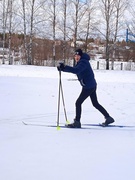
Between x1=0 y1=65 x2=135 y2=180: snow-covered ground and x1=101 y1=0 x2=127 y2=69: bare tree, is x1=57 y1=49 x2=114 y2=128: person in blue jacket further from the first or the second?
x1=101 y1=0 x2=127 y2=69: bare tree

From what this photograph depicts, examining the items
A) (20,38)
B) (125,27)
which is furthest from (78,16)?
(20,38)

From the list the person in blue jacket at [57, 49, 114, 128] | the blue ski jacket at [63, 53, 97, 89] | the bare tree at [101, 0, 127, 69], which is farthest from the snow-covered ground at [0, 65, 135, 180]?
the bare tree at [101, 0, 127, 69]

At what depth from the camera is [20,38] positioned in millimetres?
38750

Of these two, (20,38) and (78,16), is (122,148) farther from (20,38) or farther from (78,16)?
(20,38)

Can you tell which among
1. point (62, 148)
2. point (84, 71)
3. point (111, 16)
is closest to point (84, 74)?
point (84, 71)

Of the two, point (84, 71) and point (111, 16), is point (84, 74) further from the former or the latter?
point (111, 16)

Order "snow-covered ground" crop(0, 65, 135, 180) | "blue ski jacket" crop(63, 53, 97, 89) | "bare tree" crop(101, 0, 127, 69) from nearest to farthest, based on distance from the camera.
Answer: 1. "snow-covered ground" crop(0, 65, 135, 180)
2. "blue ski jacket" crop(63, 53, 97, 89)
3. "bare tree" crop(101, 0, 127, 69)

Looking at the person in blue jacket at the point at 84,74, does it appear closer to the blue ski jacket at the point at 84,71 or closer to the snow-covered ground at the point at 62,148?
the blue ski jacket at the point at 84,71

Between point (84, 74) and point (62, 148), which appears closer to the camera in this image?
point (62, 148)

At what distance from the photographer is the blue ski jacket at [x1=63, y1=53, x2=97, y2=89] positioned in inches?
202

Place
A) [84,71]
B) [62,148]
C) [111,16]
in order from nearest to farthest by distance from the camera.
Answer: [62,148] → [84,71] → [111,16]

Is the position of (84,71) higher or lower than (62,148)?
higher

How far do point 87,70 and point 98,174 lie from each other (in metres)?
2.46

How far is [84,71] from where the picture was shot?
5367mm
